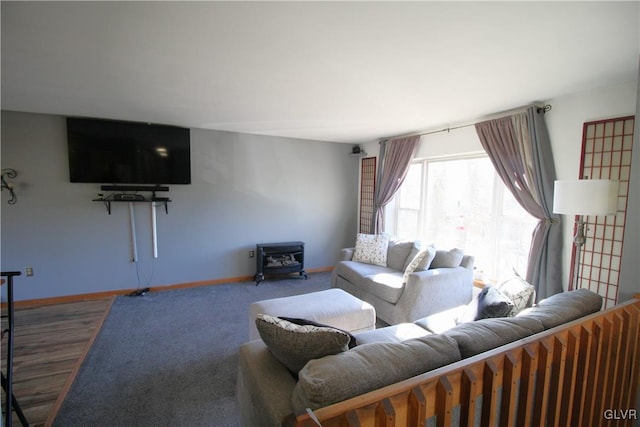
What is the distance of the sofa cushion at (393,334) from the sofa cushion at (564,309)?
2.30 feet

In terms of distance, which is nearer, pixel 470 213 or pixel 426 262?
pixel 426 262

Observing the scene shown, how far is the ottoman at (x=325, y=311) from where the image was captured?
2369mm

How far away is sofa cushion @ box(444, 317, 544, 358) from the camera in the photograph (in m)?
1.31

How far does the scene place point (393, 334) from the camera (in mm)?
2082

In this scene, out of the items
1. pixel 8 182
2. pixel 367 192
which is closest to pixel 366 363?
pixel 367 192

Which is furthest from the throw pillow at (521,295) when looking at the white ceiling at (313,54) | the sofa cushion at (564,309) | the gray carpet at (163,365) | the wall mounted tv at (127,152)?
the wall mounted tv at (127,152)

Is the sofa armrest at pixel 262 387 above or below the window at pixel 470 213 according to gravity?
below

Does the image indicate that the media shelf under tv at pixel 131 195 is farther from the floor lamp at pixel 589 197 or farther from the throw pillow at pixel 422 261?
the floor lamp at pixel 589 197

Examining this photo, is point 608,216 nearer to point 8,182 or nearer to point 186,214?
point 186,214

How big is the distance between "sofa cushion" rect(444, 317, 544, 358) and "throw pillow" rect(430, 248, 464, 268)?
183 cm

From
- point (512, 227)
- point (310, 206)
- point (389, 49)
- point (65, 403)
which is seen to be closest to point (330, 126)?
point (310, 206)

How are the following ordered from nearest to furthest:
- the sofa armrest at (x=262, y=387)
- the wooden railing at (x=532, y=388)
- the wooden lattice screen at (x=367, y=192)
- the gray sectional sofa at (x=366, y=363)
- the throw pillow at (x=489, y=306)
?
the wooden railing at (x=532, y=388) < the gray sectional sofa at (x=366, y=363) < the sofa armrest at (x=262, y=387) < the throw pillow at (x=489, y=306) < the wooden lattice screen at (x=367, y=192)

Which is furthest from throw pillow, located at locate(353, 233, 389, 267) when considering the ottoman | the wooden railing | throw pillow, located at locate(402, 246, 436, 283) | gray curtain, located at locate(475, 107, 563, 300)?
the wooden railing

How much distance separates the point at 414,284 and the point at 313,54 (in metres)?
2.31
